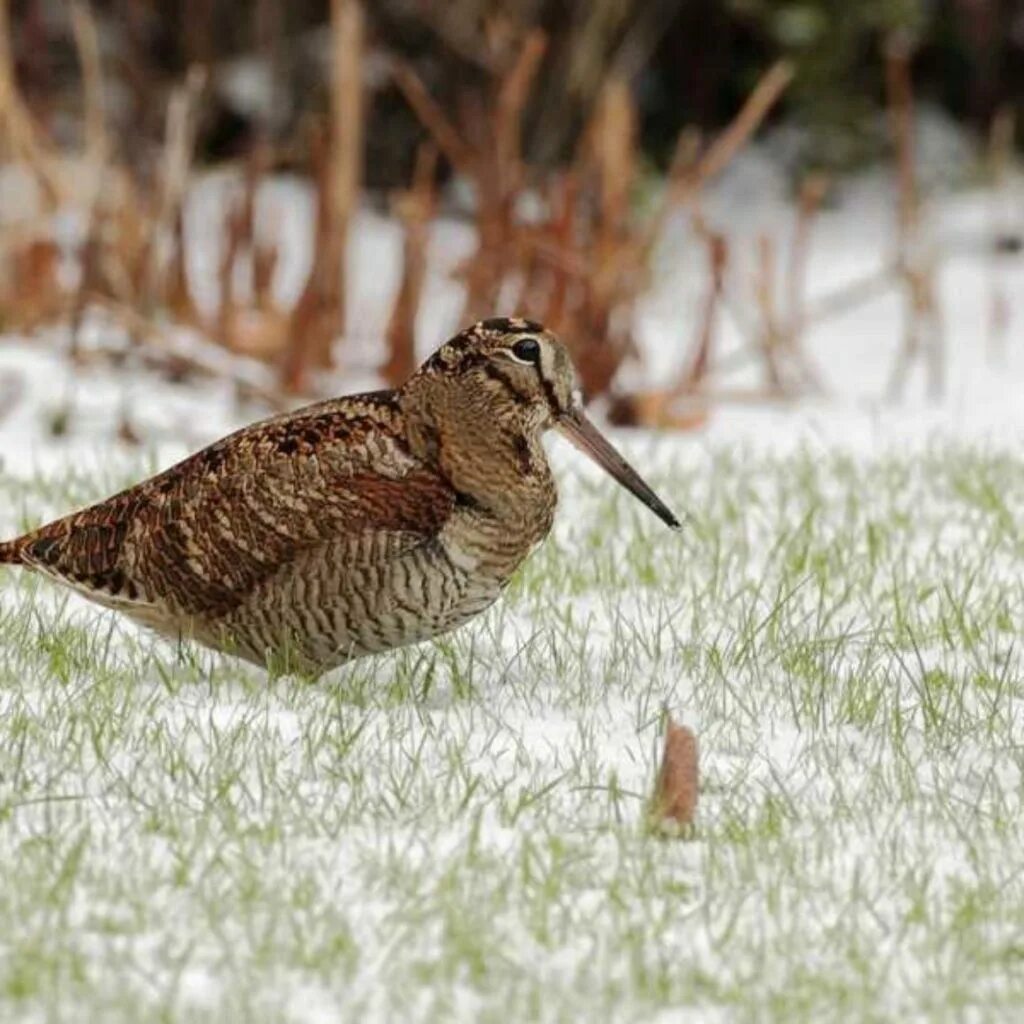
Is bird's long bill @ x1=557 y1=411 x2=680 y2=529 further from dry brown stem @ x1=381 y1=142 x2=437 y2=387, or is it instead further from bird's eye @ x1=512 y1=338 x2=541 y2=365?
dry brown stem @ x1=381 y1=142 x2=437 y2=387

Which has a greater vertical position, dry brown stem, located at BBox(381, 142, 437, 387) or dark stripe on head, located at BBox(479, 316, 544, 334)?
dry brown stem, located at BBox(381, 142, 437, 387)

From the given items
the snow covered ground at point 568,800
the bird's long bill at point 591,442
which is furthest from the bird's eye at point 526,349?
the snow covered ground at point 568,800

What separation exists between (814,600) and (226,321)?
15.8 ft

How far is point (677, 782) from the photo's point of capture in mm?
3971

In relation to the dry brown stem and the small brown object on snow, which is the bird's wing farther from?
the dry brown stem

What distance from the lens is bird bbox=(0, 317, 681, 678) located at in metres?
4.52

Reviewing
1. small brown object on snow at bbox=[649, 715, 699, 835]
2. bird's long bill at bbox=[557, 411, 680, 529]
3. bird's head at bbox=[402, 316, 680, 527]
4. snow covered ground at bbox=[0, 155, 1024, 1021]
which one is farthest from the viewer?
bird's long bill at bbox=[557, 411, 680, 529]

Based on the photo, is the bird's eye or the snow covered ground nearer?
the snow covered ground

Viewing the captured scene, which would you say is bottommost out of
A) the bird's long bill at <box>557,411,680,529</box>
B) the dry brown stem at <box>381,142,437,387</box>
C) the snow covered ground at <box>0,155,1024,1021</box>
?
the snow covered ground at <box>0,155,1024,1021</box>

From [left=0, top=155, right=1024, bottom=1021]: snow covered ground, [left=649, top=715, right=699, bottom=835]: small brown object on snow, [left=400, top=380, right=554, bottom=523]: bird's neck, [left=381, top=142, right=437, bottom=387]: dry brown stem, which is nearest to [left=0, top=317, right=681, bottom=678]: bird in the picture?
[left=400, top=380, right=554, bottom=523]: bird's neck

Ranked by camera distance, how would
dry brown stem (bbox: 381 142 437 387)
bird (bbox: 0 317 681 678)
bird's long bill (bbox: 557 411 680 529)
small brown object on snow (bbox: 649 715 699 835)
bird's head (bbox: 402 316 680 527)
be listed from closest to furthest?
small brown object on snow (bbox: 649 715 699 835), bird (bbox: 0 317 681 678), bird's head (bbox: 402 316 680 527), bird's long bill (bbox: 557 411 680 529), dry brown stem (bbox: 381 142 437 387)

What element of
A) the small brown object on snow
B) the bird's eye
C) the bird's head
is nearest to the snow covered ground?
the small brown object on snow

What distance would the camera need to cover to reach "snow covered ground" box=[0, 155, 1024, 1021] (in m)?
3.48

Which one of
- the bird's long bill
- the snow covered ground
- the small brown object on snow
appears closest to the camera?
the snow covered ground
